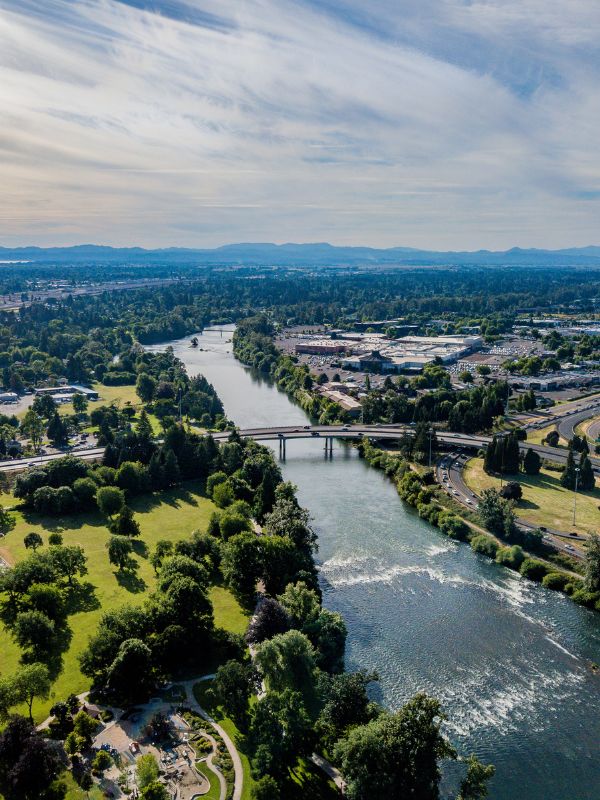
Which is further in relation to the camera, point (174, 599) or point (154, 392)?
point (154, 392)

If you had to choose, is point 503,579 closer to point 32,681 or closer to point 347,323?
point 32,681

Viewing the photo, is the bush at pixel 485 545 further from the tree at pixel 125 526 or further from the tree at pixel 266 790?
the tree at pixel 266 790

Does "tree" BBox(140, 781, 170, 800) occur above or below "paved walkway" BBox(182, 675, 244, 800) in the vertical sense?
above

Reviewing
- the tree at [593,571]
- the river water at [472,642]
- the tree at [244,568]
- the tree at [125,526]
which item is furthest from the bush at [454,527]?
the tree at [125,526]

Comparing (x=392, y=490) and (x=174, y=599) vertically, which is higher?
(x=174, y=599)

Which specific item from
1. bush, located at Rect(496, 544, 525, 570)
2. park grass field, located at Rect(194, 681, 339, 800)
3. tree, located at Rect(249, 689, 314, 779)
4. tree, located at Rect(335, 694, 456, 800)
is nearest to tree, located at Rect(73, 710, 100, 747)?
park grass field, located at Rect(194, 681, 339, 800)

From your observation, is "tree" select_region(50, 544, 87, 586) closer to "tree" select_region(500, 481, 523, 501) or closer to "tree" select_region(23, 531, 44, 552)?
"tree" select_region(23, 531, 44, 552)

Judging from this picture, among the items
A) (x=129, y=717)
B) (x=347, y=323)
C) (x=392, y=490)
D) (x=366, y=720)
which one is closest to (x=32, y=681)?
(x=129, y=717)
